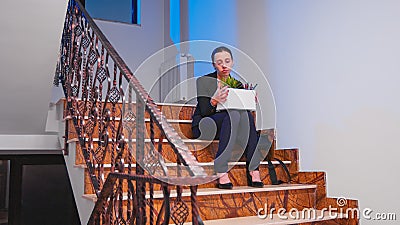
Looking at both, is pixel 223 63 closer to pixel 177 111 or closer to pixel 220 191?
pixel 177 111

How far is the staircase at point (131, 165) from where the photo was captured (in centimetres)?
193

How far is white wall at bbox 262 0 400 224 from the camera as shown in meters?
2.55

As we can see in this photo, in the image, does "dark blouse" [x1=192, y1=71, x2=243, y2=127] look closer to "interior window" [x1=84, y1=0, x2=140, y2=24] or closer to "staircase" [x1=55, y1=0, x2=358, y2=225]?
"staircase" [x1=55, y1=0, x2=358, y2=225]

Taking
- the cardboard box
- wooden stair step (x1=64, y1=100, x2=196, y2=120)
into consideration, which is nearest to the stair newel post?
the cardboard box

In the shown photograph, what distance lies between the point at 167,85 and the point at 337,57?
10.4ft

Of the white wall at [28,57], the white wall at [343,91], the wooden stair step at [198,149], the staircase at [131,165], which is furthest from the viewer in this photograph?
the wooden stair step at [198,149]

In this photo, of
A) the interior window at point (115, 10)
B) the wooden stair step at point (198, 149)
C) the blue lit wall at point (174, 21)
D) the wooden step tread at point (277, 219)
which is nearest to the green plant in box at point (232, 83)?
the wooden stair step at point (198, 149)

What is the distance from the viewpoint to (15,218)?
5199mm

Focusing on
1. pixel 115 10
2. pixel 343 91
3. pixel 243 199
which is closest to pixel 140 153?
pixel 243 199

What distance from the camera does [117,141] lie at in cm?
220

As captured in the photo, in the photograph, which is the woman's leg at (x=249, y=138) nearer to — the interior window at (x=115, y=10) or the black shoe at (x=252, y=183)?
the black shoe at (x=252, y=183)

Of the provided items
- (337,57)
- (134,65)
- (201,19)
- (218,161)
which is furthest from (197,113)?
(134,65)

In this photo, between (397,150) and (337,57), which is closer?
(397,150)

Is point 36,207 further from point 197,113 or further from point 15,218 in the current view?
point 197,113
